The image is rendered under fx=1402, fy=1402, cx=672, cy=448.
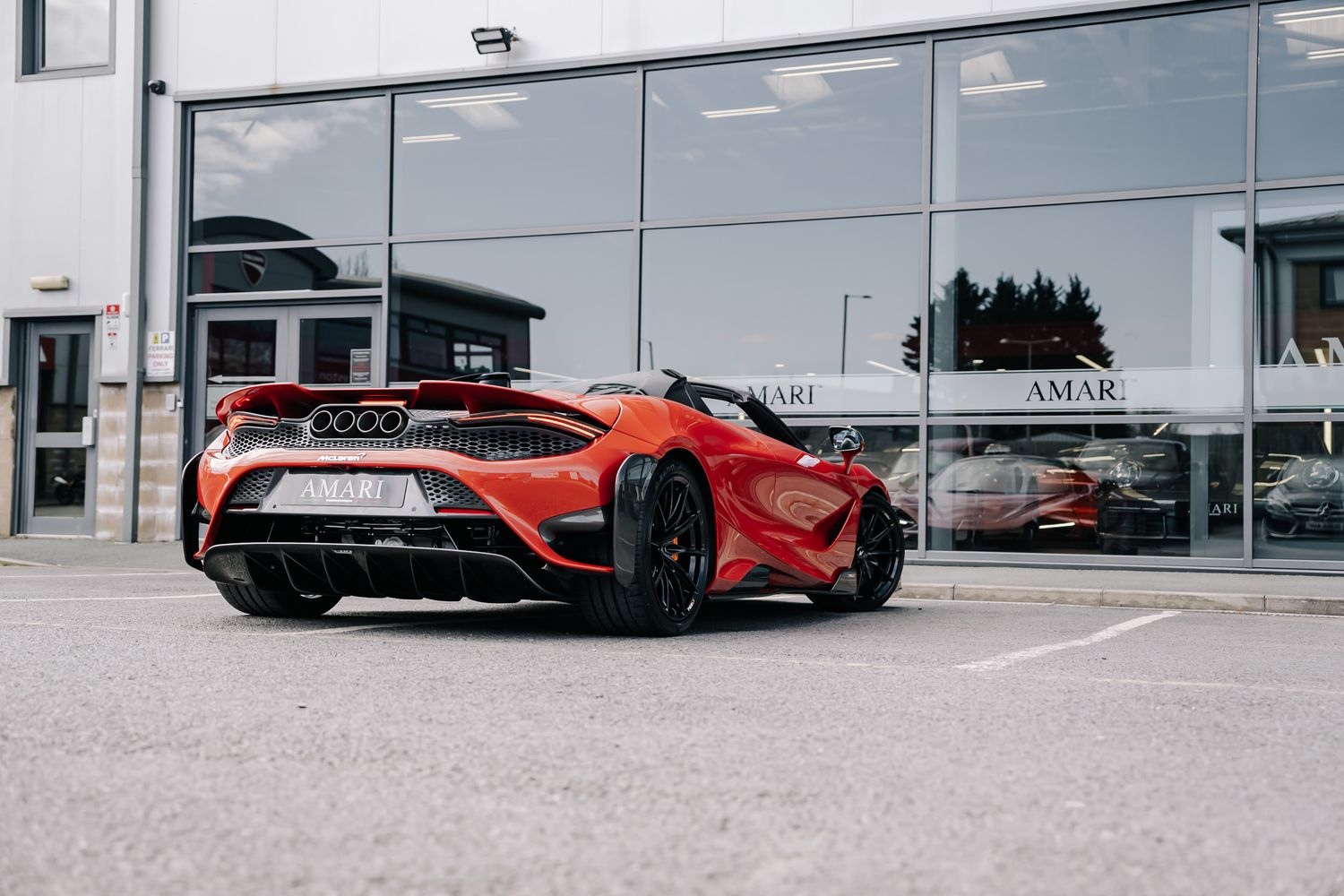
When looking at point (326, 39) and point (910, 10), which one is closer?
point (910, 10)

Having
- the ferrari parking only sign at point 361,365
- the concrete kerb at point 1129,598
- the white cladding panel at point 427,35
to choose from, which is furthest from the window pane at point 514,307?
the concrete kerb at point 1129,598

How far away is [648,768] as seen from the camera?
2.98 m

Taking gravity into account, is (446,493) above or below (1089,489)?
above

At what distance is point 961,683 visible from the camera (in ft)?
14.3

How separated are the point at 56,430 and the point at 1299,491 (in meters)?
12.4

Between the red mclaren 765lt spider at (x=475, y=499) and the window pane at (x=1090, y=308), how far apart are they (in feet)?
21.8

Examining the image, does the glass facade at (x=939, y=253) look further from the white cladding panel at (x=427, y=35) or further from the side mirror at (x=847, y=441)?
the side mirror at (x=847, y=441)

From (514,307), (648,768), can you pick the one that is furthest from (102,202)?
(648,768)

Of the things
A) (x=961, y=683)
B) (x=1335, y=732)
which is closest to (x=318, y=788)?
(x=961, y=683)

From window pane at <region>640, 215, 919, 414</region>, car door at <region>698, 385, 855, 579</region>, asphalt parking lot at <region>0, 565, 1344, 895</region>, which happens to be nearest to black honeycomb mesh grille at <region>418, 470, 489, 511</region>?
asphalt parking lot at <region>0, 565, 1344, 895</region>

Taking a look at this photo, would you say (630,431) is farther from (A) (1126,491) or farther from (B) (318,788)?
(A) (1126,491)

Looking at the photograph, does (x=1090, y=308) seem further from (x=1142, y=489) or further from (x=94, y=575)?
(x=94, y=575)

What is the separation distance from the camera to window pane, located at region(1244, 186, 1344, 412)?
37.2 feet

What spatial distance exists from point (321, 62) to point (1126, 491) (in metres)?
8.93
